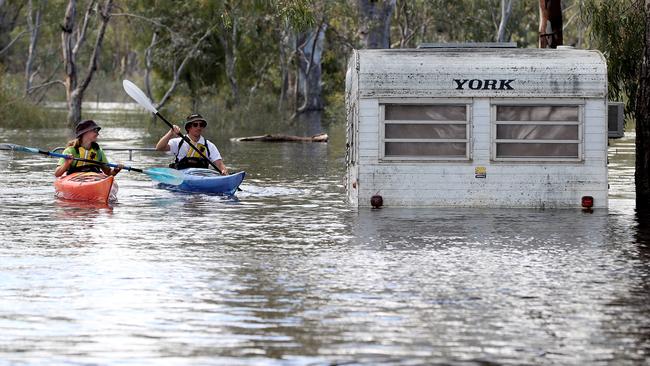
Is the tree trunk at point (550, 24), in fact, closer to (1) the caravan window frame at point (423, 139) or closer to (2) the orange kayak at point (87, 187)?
(1) the caravan window frame at point (423, 139)

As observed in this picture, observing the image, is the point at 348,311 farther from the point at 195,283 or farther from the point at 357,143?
the point at 357,143

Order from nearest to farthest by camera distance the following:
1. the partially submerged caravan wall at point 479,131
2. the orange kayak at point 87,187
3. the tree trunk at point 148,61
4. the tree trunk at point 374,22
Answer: the partially submerged caravan wall at point 479,131 → the orange kayak at point 87,187 → the tree trunk at point 374,22 → the tree trunk at point 148,61

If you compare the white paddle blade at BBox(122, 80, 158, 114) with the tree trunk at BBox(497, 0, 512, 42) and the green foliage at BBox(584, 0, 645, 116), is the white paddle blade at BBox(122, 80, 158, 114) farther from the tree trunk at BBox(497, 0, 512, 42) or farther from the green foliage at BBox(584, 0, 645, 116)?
the tree trunk at BBox(497, 0, 512, 42)

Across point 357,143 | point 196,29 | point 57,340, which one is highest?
point 196,29

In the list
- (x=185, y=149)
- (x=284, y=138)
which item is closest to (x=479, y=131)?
(x=185, y=149)

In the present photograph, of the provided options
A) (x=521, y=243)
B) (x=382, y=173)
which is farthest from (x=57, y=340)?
(x=382, y=173)

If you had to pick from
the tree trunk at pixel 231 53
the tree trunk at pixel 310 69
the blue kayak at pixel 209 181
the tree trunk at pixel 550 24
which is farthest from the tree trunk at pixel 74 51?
the blue kayak at pixel 209 181

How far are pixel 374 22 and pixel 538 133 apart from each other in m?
30.5

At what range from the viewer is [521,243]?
16953 millimetres

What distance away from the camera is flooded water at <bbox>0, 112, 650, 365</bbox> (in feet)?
32.5

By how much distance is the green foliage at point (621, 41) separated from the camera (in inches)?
960

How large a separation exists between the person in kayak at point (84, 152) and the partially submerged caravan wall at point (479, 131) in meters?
4.26

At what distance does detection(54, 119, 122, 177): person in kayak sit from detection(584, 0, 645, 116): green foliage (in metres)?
7.93

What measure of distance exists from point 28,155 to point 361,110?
19020 millimetres
